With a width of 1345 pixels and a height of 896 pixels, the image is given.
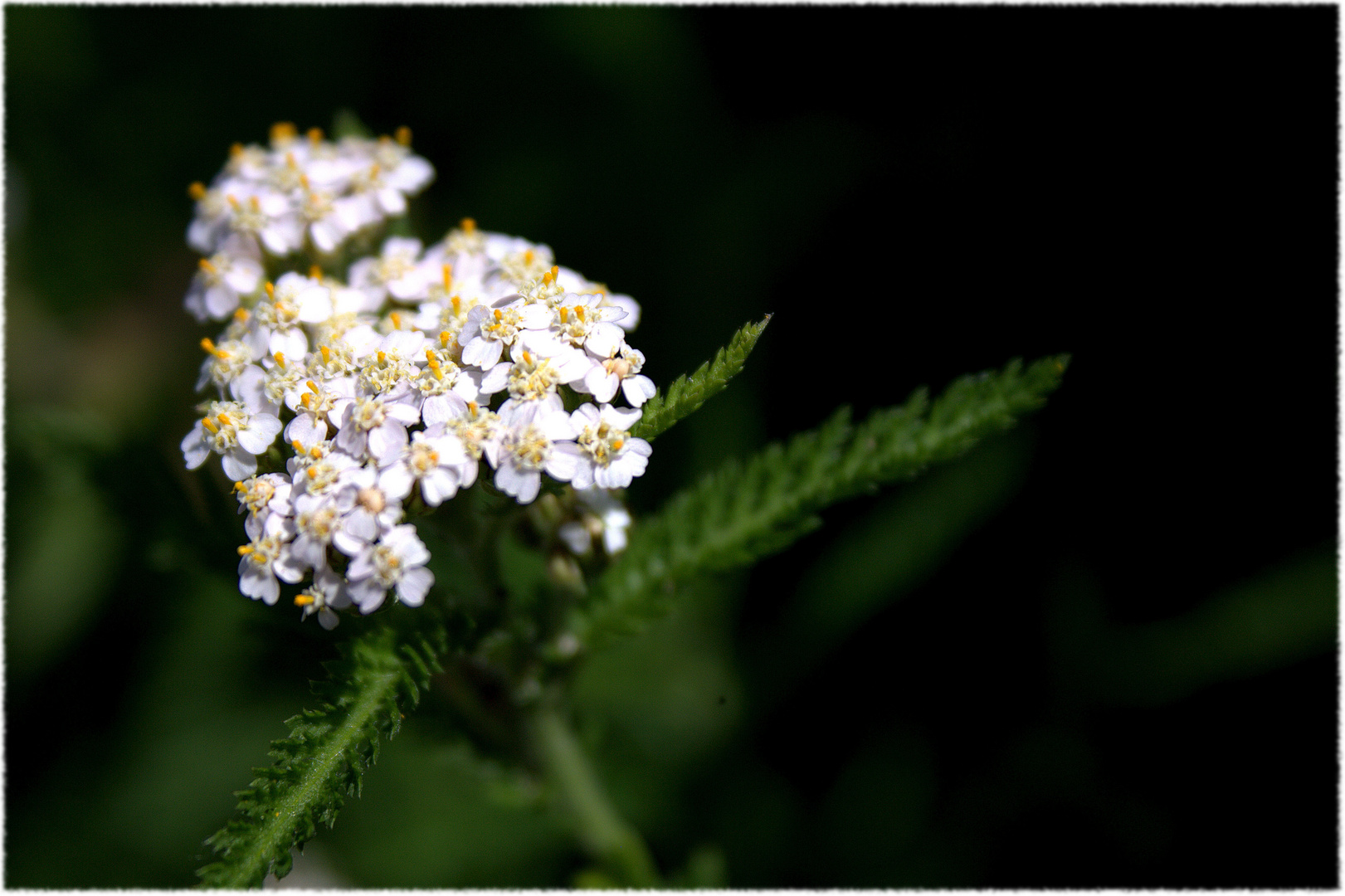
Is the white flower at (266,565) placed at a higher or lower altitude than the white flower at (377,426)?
lower

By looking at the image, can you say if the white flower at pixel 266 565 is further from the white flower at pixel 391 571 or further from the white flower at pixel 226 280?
the white flower at pixel 226 280

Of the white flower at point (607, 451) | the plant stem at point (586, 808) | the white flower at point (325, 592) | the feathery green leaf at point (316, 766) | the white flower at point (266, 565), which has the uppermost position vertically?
the white flower at point (607, 451)

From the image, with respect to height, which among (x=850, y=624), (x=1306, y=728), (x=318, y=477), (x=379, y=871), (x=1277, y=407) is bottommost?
(x=379, y=871)

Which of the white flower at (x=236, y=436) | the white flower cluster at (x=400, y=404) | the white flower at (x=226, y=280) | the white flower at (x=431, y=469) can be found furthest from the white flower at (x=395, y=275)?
the white flower at (x=431, y=469)

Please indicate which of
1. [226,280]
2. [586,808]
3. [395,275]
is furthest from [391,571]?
[586,808]

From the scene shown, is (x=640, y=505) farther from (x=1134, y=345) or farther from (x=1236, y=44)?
(x=1236, y=44)

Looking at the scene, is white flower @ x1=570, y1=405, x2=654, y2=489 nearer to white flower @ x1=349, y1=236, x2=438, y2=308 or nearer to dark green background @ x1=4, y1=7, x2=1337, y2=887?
white flower @ x1=349, y1=236, x2=438, y2=308

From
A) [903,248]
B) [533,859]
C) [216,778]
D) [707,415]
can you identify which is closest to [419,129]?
[707,415]
